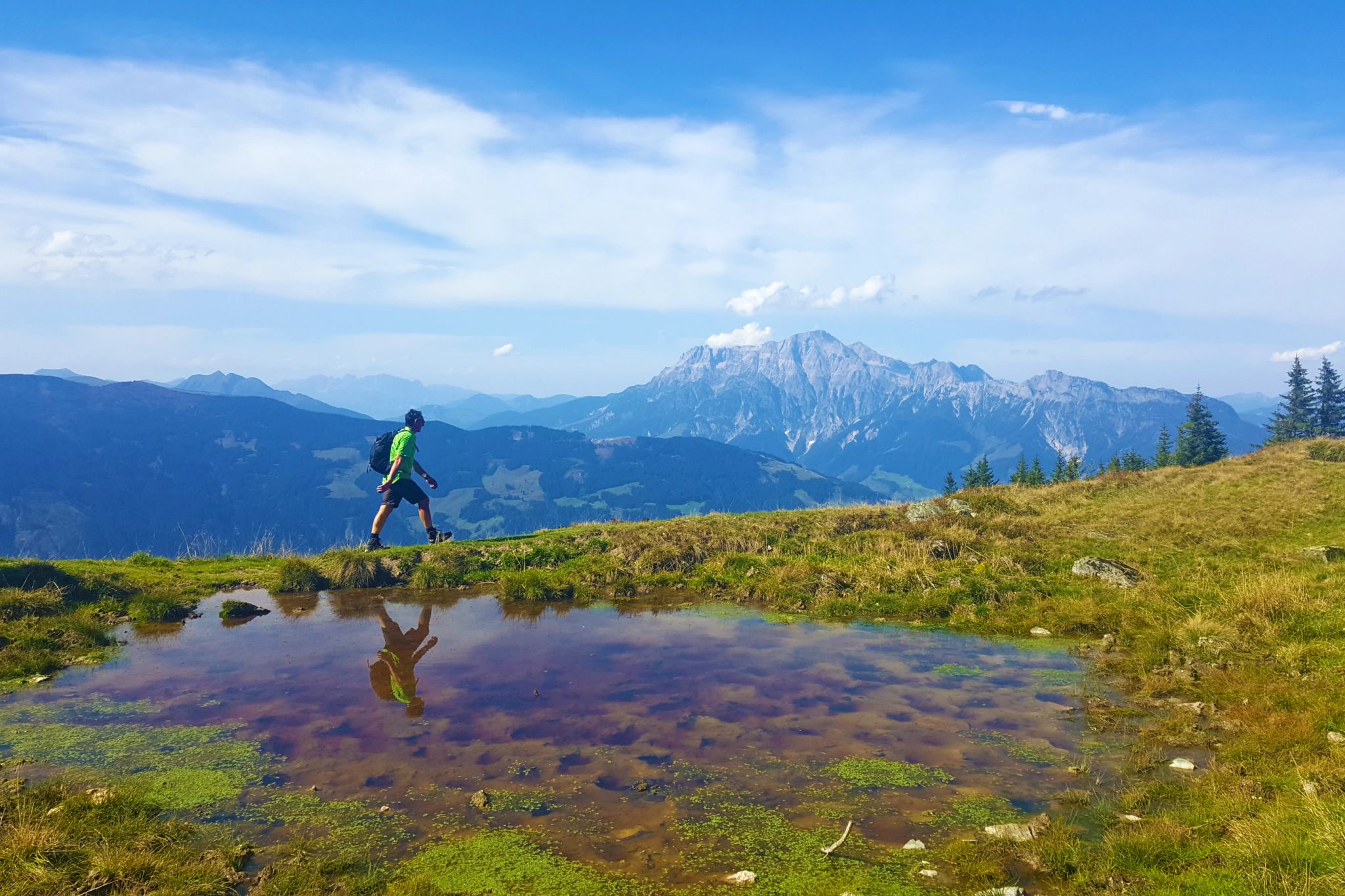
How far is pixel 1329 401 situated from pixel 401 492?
414ft

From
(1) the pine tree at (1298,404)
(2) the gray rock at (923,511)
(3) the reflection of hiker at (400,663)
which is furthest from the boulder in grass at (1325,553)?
(1) the pine tree at (1298,404)

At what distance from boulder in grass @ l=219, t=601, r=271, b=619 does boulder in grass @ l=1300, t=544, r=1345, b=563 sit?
23.9 meters

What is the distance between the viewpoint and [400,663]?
1222 cm

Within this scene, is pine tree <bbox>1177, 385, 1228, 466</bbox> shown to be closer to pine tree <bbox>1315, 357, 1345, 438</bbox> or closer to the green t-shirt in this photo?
pine tree <bbox>1315, 357, 1345, 438</bbox>

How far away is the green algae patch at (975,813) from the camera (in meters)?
7.27

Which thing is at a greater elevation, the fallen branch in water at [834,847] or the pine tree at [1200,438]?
the pine tree at [1200,438]

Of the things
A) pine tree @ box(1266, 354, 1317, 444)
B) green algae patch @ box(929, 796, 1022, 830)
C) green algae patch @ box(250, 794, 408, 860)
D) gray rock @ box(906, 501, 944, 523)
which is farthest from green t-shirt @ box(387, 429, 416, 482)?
pine tree @ box(1266, 354, 1317, 444)

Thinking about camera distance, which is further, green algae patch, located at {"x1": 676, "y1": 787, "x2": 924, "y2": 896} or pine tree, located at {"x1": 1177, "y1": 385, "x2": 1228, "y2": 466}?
pine tree, located at {"x1": 1177, "y1": 385, "x2": 1228, "y2": 466}

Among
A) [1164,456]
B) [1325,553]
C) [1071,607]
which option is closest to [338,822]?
[1071,607]

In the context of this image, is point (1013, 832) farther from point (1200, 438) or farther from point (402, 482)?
point (1200, 438)

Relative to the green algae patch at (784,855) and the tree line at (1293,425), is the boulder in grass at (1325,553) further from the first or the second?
the tree line at (1293,425)

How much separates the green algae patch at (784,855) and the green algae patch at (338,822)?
2.93 meters

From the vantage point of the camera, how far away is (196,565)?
65.8ft

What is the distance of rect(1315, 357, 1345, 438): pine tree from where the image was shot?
320ft
